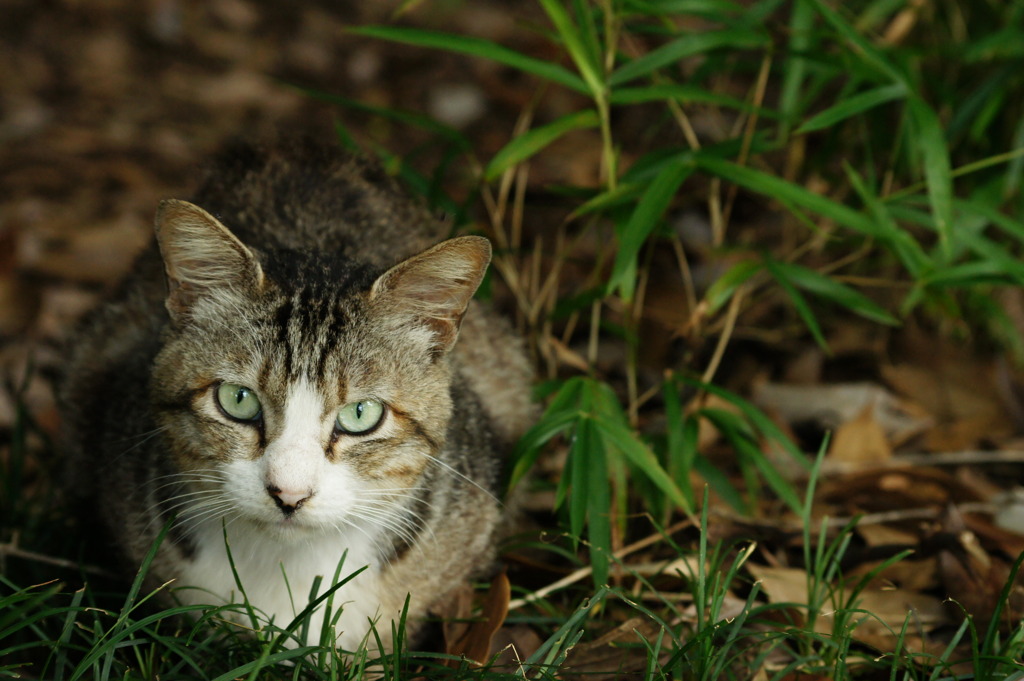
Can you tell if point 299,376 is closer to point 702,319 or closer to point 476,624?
point 476,624

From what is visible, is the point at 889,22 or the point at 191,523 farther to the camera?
the point at 889,22

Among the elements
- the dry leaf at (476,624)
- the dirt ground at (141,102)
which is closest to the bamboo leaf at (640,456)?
the dry leaf at (476,624)

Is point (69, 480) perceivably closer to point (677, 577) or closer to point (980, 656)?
point (677, 577)

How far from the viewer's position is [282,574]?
2682 millimetres

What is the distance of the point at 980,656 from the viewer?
7.94ft

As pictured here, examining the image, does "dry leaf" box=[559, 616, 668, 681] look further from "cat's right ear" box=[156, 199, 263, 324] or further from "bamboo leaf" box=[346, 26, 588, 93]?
"bamboo leaf" box=[346, 26, 588, 93]

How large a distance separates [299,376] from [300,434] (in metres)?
0.15

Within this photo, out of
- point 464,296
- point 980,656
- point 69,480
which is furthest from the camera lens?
point 69,480

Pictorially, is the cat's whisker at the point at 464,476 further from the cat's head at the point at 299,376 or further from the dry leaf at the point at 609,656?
the dry leaf at the point at 609,656

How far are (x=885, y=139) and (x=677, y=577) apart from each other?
209 centimetres

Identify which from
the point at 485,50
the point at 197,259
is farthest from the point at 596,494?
the point at 485,50

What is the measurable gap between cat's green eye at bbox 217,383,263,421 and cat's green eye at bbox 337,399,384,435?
21 cm

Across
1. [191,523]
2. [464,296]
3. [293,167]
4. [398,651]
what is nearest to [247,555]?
[191,523]

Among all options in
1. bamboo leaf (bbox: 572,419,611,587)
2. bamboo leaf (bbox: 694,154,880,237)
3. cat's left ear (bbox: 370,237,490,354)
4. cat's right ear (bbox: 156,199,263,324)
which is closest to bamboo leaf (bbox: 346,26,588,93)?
bamboo leaf (bbox: 694,154,880,237)
